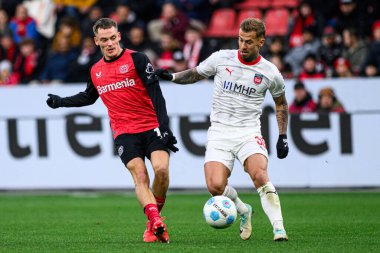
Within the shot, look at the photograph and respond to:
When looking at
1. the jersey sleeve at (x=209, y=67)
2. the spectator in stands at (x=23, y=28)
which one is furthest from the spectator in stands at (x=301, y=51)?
the jersey sleeve at (x=209, y=67)

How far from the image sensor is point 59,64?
21.3 m

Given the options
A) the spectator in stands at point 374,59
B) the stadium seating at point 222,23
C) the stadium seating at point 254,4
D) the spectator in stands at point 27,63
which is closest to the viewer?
the spectator in stands at point 374,59

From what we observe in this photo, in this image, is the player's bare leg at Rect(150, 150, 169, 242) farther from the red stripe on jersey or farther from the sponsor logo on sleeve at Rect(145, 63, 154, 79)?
the sponsor logo on sleeve at Rect(145, 63, 154, 79)

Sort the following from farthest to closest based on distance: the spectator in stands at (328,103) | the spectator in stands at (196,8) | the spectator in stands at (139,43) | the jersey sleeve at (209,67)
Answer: the spectator in stands at (196,8)
the spectator in stands at (139,43)
the spectator in stands at (328,103)
the jersey sleeve at (209,67)

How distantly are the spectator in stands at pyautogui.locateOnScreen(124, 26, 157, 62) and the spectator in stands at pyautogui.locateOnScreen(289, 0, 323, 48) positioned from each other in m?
2.99

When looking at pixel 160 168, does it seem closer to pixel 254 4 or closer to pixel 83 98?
pixel 83 98

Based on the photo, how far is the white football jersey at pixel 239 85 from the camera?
10.7 m

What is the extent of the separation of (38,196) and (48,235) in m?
7.41

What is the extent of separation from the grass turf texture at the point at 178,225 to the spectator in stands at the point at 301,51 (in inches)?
125

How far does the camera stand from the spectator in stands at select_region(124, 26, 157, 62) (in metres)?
21.0

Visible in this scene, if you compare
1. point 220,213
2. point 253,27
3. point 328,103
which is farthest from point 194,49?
point 220,213

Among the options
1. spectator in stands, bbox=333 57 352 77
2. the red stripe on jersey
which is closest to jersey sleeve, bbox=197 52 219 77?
the red stripe on jersey

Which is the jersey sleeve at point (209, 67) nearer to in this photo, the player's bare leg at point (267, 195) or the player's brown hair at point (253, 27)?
the player's brown hair at point (253, 27)

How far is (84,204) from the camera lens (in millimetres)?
16734
